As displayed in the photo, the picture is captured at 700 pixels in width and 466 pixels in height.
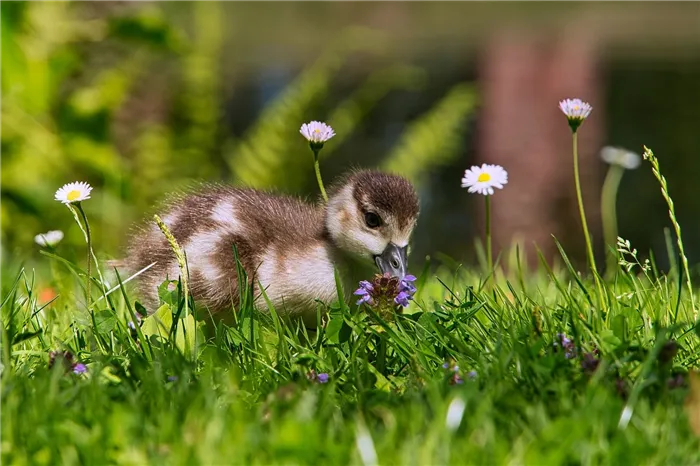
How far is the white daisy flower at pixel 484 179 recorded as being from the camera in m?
3.64

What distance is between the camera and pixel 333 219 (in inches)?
153

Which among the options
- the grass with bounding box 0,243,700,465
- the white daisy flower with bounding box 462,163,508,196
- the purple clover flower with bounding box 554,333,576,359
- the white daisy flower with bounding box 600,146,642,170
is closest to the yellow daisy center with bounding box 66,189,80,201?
the grass with bounding box 0,243,700,465

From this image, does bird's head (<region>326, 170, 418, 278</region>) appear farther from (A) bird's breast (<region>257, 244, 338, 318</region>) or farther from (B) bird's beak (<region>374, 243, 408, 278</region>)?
(A) bird's breast (<region>257, 244, 338, 318</region>)

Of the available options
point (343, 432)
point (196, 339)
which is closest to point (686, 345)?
point (343, 432)

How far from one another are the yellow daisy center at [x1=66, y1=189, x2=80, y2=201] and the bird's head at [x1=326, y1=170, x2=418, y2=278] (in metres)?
0.98

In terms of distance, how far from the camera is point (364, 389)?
8.96 ft

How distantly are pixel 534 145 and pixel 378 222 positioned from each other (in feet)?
18.5

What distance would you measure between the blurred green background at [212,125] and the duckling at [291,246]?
70 cm

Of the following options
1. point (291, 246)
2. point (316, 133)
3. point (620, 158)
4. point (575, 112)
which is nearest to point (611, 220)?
point (620, 158)

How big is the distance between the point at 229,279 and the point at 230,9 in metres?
18.3

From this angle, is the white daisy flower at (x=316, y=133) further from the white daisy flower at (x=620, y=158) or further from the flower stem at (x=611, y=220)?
the white daisy flower at (x=620, y=158)

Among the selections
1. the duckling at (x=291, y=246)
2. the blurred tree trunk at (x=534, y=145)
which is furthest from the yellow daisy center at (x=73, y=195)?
the blurred tree trunk at (x=534, y=145)

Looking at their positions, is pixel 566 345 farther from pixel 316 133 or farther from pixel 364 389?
pixel 316 133

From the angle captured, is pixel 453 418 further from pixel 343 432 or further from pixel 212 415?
pixel 212 415
